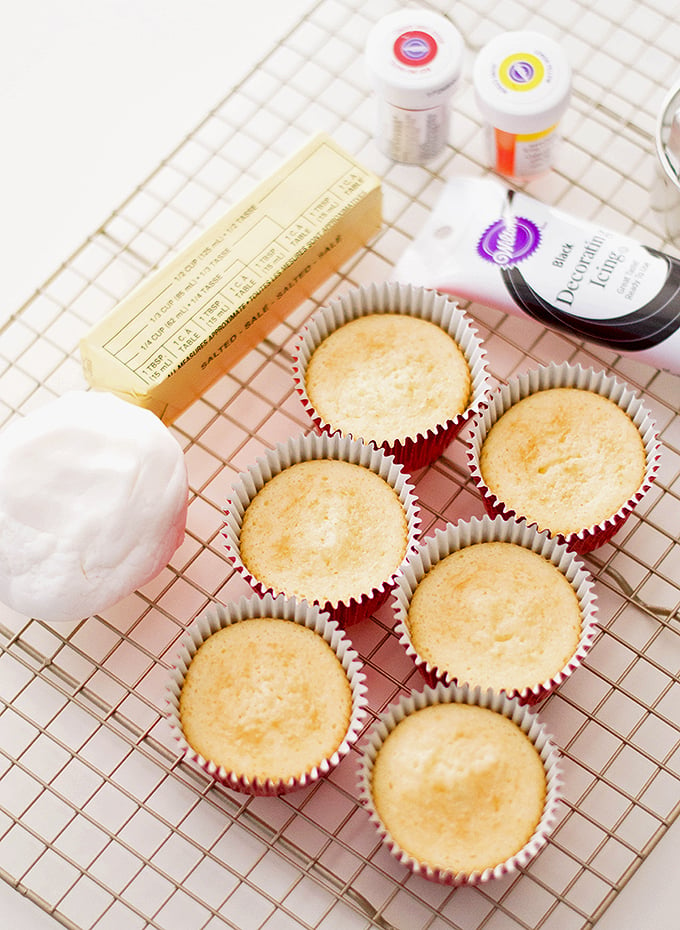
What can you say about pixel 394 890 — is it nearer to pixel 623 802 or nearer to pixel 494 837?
pixel 494 837

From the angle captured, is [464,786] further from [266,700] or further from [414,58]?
[414,58]

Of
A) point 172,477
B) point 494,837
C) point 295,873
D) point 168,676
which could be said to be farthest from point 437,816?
point 172,477

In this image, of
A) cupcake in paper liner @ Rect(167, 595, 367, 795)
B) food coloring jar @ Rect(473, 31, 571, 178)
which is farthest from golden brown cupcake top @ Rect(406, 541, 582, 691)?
food coloring jar @ Rect(473, 31, 571, 178)

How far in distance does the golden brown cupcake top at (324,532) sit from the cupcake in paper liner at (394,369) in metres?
0.06

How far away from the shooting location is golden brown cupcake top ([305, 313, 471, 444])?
5.06 feet

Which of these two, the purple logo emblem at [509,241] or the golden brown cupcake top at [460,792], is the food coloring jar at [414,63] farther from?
the golden brown cupcake top at [460,792]

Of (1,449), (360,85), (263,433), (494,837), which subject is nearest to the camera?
(494,837)

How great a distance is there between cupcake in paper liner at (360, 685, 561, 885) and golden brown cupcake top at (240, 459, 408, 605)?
6.8 inches

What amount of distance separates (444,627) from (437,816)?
0.23 meters

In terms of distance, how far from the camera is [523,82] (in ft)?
5.34

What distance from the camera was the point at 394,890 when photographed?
140 centimetres

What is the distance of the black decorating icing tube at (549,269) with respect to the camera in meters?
1.58

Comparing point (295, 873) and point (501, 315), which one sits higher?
point (501, 315)

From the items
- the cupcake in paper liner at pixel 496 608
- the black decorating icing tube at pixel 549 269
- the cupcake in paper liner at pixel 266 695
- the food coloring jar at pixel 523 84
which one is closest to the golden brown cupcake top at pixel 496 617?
the cupcake in paper liner at pixel 496 608
